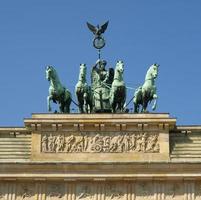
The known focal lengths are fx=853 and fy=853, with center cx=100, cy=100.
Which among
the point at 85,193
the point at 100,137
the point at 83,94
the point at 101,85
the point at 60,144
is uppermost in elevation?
the point at 101,85

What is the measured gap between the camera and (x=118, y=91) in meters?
35.0

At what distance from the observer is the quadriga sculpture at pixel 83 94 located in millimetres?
35281

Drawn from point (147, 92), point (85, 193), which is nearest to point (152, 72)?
point (147, 92)

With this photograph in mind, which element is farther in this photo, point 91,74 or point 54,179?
point 91,74

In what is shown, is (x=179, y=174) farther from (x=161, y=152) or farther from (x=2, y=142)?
(x=2, y=142)

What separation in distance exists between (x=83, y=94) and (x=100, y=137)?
83.0 inches

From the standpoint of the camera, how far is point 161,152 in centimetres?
3397

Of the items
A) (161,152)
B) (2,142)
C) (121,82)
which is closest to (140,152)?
(161,152)

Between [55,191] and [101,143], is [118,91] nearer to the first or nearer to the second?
[101,143]

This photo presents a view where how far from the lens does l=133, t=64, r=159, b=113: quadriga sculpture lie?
35000 millimetres

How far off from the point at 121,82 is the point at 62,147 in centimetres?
368

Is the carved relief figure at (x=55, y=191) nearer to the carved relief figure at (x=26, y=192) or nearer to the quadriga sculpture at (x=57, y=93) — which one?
the carved relief figure at (x=26, y=192)

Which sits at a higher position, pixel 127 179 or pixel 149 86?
pixel 149 86

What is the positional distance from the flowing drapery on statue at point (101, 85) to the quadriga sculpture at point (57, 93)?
3.71 feet
